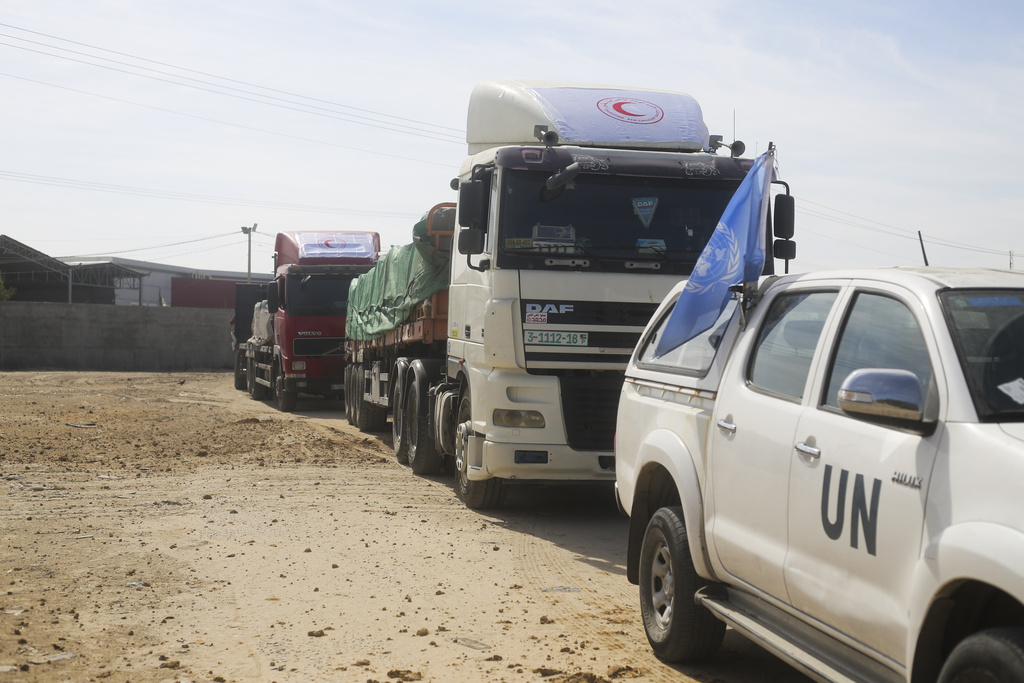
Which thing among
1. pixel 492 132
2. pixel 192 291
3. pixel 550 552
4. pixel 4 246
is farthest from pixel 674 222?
pixel 192 291

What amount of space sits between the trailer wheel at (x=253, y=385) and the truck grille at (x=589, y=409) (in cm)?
1873

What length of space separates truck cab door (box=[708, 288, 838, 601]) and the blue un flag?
305mm

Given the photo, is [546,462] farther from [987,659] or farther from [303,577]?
[987,659]

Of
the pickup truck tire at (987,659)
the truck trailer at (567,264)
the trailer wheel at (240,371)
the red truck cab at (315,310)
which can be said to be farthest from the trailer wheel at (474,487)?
the trailer wheel at (240,371)

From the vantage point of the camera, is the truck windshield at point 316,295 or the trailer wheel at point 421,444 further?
the truck windshield at point 316,295

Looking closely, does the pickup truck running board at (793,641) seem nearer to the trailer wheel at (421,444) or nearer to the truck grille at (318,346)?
the trailer wheel at (421,444)

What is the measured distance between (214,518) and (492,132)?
183 inches

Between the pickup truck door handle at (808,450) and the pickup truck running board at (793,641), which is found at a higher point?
the pickup truck door handle at (808,450)

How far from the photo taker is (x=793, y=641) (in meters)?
4.12

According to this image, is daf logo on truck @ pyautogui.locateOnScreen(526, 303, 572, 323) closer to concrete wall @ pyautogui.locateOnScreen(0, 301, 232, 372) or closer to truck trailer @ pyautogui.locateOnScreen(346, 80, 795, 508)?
truck trailer @ pyautogui.locateOnScreen(346, 80, 795, 508)

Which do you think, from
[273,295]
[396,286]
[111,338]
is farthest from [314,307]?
[111,338]

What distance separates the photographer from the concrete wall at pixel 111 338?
42906 millimetres

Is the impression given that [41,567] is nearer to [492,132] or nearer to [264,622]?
[264,622]

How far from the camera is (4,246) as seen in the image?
2288 inches
